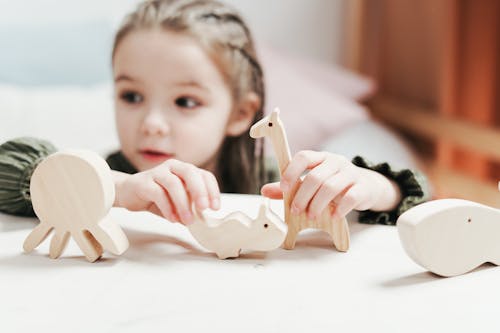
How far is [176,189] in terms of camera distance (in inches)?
21.0

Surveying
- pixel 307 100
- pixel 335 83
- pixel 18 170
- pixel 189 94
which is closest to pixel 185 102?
pixel 189 94

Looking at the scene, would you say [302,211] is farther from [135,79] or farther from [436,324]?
[135,79]

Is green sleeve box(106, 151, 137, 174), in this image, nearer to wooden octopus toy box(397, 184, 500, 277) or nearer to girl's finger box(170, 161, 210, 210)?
girl's finger box(170, 161, 210, 210)

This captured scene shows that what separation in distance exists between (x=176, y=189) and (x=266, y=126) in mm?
81

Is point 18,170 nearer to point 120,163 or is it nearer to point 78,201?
point 78,201

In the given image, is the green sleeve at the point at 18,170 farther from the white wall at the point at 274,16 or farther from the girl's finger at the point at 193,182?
the white wall at the point at 274,16

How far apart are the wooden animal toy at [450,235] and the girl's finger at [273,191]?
113mm

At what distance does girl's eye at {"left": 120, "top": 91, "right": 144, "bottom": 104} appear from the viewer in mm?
929

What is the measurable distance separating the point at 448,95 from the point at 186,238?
131 cm

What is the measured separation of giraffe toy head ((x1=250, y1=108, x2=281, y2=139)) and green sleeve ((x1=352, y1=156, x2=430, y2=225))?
137 millimetres

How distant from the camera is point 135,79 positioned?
35.9 inches

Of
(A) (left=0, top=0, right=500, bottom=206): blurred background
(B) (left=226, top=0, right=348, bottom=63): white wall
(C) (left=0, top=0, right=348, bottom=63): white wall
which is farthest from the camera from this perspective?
(B) (left=226, top=0, right=348, bottom=63): white wall

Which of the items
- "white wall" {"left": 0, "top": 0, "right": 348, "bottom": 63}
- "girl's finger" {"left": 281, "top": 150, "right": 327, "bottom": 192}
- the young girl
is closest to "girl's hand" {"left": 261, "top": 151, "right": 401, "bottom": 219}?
"girl's finger" {"left": 281, "top": 150, "right": 327, "bottom": 192}

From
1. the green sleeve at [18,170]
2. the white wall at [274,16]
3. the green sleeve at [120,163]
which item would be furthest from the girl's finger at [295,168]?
the white wall at [274,16]
